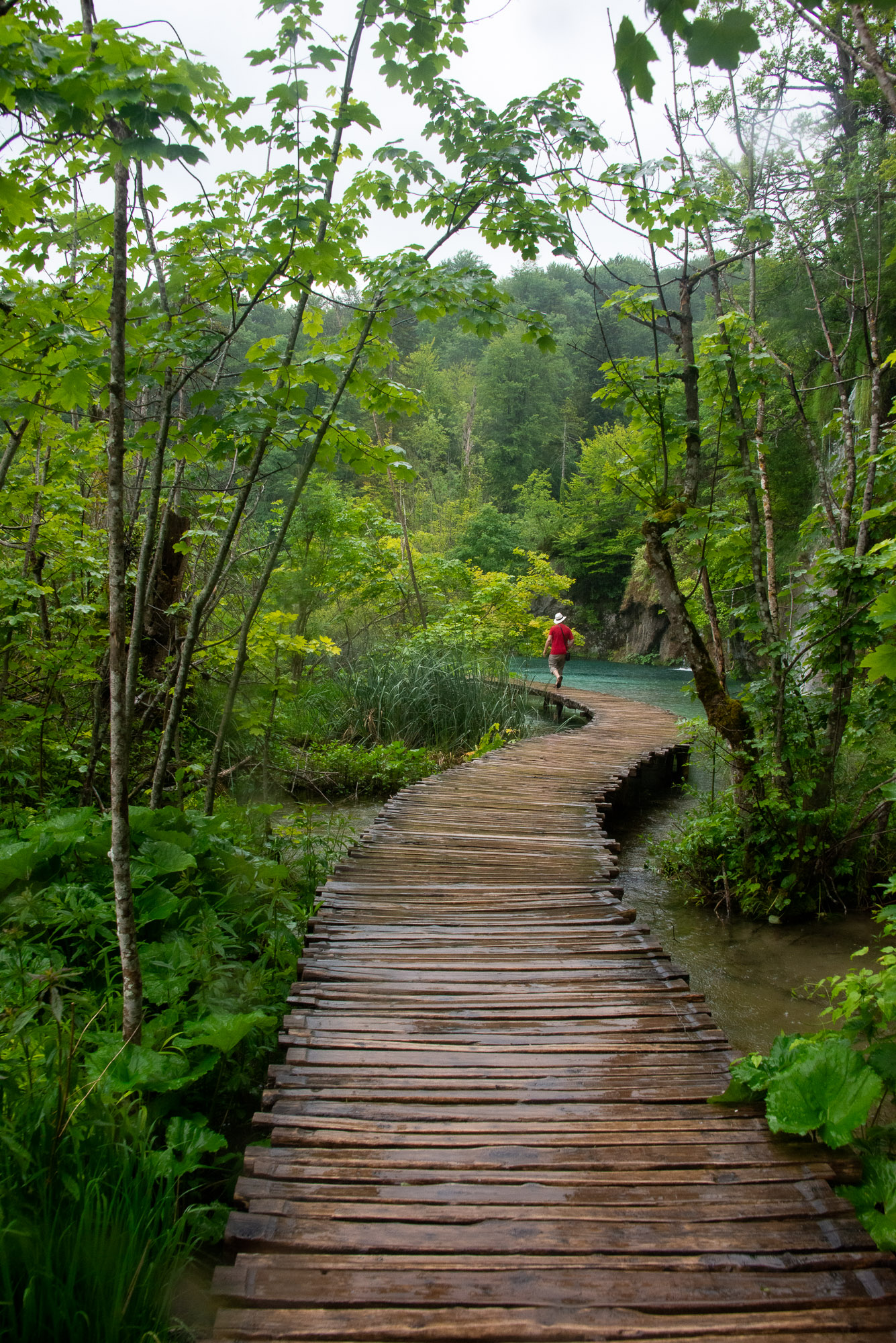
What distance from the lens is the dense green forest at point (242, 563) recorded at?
1.83m

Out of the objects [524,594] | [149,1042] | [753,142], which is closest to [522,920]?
[149,1042]

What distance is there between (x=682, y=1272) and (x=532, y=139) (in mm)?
4220

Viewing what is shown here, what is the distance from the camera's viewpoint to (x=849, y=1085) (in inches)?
76.2

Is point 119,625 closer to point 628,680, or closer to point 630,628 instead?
point 628,680

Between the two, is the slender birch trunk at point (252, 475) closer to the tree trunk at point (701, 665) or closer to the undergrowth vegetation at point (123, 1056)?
the undergrowth vegetation at point (123, 1056)

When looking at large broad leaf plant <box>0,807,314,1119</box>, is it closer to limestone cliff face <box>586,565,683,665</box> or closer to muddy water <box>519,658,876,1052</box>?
muddy water <box>519,658,876,1052</box>

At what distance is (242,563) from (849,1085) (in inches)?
212

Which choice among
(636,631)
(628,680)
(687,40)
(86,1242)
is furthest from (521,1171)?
(636,631)

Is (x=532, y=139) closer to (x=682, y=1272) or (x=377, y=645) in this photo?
(x=682, y=1272)

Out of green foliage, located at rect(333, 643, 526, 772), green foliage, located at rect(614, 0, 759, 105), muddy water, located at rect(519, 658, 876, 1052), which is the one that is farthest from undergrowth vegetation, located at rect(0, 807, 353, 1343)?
green foliage, located at rect(333, 643, 526, 772)

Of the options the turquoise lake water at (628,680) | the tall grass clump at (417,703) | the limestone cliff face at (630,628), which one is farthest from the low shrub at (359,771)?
the limestone cliff face at (630,628)

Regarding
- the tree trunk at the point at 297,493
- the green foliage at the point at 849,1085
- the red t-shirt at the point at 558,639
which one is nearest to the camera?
the green foliage at the point at 849,1085

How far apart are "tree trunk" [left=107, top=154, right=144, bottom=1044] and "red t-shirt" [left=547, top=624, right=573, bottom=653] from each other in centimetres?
989

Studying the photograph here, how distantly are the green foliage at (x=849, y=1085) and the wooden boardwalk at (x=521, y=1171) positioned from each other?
0.08 m
